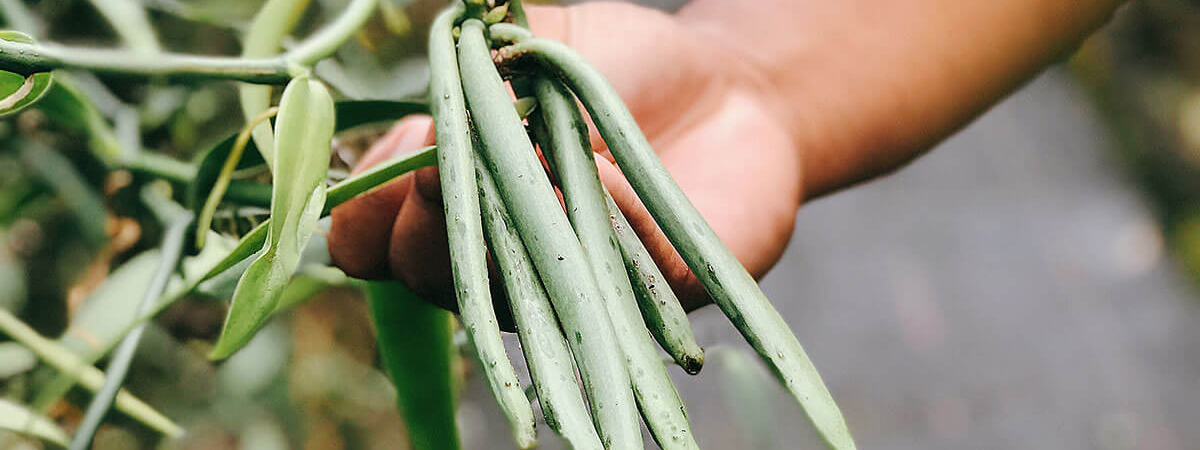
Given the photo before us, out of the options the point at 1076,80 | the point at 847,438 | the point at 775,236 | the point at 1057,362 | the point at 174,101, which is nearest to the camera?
the point at 847,438

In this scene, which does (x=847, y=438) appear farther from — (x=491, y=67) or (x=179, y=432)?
(x=179, y=432)

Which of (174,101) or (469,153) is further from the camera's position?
(174,101)

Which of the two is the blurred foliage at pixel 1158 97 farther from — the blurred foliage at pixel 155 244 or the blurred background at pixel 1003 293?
the blurred foliage at pixel 155 244

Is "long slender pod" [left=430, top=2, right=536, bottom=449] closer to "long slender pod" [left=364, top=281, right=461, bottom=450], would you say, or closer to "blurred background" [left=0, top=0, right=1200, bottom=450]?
"long slender pod" [left=364, top=281, right=461, bottom=450]

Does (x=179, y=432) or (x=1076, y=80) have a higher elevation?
(x=179, y=432)

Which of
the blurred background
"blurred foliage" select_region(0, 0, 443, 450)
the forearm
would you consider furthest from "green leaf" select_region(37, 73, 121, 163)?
the forearm

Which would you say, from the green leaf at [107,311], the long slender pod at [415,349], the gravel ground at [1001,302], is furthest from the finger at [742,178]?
the gravel ground at [1001,302]

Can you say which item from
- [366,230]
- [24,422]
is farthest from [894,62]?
[24,422]

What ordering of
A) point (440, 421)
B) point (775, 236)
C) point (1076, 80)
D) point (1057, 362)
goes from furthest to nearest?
point (1076, 80) → point (1057, 362) → point (775, 236) → point (440, 421)

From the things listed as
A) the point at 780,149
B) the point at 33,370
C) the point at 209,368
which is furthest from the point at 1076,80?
the point at 33,370
